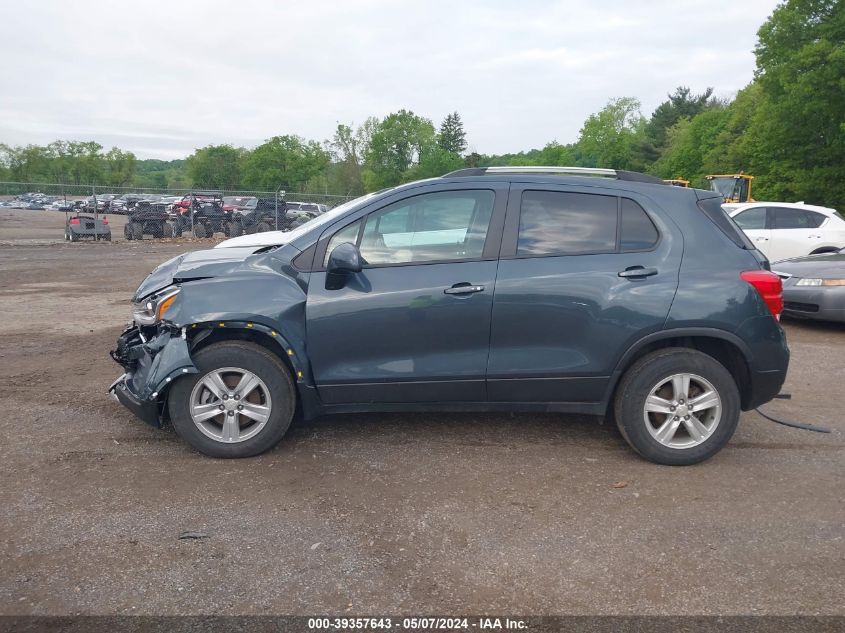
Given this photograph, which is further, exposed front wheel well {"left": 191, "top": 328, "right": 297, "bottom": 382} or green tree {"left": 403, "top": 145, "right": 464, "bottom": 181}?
green tree {"left": 403, "top": 145, "right": 464, "bottom": 181}

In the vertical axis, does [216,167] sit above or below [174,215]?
above

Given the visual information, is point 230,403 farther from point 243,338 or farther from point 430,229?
point 430,229

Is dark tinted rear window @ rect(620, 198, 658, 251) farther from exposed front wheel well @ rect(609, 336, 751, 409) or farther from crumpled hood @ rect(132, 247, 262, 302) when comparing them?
crumpled hood @ rect(132, 247, 262, 302)

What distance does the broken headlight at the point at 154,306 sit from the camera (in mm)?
4332

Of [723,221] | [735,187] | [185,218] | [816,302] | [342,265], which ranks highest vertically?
[735,187]

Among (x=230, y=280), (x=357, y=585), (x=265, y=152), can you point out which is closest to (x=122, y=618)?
(x=357, y=585)

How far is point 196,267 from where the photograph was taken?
4.49m

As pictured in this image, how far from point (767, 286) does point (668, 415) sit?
101cm

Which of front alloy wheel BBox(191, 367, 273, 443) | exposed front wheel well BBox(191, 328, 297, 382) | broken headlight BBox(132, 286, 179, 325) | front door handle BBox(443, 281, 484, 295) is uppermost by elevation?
front door handle BBox(443, 281, 484, 295)

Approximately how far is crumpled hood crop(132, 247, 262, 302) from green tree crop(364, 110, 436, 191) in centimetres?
9165

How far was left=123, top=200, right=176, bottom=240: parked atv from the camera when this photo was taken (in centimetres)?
2430

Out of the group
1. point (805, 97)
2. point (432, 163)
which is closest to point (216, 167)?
point (432, 163)

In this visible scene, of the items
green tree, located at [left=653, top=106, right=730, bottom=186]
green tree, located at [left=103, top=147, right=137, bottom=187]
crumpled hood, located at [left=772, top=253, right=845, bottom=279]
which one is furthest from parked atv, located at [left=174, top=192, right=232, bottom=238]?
green tree, located at [left=103, top=147, right=137, bottom=187]

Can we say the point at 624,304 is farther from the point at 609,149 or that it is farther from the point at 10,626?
the point at 609,149
